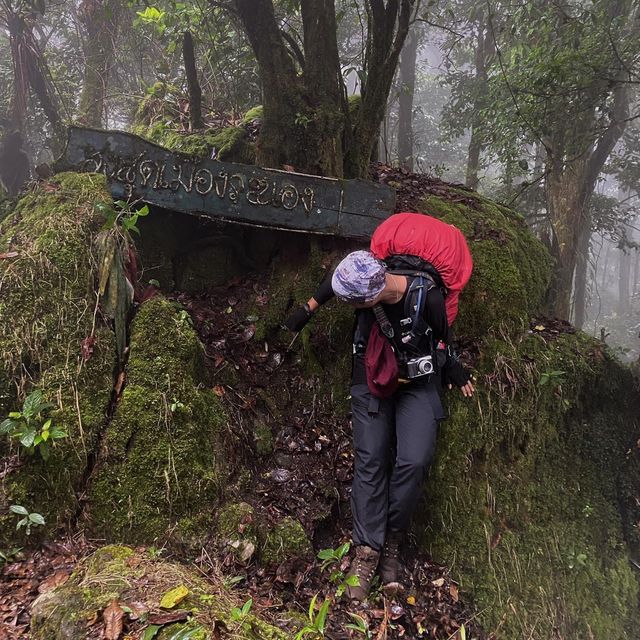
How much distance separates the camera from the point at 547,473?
461 centimetres

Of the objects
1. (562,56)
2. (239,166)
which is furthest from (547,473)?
(562,56)

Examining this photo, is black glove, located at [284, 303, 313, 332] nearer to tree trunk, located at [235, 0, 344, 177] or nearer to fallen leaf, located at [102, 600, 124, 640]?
tree trunk, located at [235, 0, 344, 177]

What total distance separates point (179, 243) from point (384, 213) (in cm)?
222

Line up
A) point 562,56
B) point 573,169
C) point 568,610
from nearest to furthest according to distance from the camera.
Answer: point 568,610
point 562,56
point 573,169

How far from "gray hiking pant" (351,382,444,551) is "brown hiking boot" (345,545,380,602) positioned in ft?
0.18

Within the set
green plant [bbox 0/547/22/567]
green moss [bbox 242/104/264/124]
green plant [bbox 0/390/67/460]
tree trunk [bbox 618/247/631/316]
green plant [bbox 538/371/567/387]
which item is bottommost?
green plant [bbox 0/547/22/567]

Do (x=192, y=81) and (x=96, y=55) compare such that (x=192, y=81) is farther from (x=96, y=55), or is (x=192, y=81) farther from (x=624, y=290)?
(x=624, y=290)

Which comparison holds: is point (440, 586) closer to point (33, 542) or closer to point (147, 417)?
point (147, 417)

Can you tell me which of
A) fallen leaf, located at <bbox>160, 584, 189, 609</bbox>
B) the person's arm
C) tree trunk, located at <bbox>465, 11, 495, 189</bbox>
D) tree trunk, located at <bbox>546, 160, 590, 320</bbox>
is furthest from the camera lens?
tree trunk, located at <bbox>465, 11, 495, 189</bbox>

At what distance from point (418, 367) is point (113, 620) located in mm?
2424

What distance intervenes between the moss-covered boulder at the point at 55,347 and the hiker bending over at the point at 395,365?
186cm

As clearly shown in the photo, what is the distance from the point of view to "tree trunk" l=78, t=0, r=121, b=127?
32.6 feet

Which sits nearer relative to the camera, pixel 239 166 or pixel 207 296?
pixel 239 166

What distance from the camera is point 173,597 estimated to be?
234 centimetres
